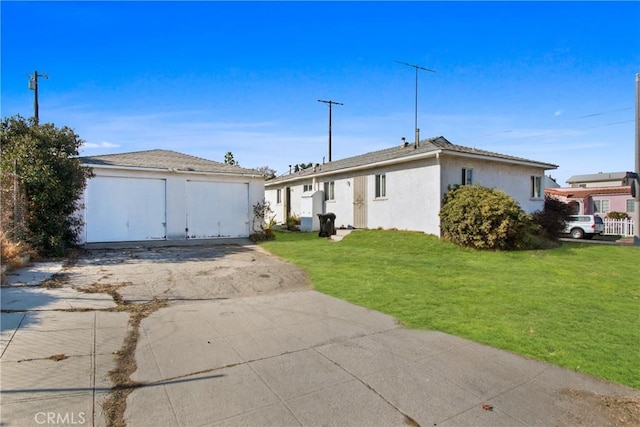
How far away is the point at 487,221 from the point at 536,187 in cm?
821

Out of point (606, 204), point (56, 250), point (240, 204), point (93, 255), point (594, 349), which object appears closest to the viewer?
point (594, 349)

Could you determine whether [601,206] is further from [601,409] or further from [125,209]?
[125,209]

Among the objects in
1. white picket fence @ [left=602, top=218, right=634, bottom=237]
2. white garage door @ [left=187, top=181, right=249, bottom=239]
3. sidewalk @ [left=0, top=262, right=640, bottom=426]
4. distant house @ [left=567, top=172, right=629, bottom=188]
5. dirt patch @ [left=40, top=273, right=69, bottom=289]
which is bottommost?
sidewalk @ [left=0, top=262, right=640, bottom=426]

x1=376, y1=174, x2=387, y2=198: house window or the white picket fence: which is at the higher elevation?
x1=376, y1=174, x2=387, y2=198: house window

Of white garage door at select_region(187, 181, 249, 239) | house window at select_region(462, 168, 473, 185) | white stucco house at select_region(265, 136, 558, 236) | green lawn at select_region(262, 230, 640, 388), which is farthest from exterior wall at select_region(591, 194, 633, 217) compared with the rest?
white garage door at select_region(187, 181, 249, 239)

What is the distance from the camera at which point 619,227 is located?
874 inches

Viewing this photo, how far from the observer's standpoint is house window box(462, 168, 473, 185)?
14914 millimetres

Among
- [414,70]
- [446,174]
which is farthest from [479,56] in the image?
[446,174]

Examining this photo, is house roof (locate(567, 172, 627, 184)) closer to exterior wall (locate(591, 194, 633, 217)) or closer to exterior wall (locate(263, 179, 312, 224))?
exterior wall (locate(591, 194, 633, 217))

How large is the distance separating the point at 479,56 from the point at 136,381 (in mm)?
15259

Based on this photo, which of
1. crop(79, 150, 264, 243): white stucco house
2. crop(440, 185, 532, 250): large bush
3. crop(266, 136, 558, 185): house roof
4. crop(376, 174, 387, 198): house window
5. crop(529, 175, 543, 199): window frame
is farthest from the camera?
crop(529, 175, 543, 199): window frame

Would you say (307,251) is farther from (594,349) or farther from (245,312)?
(594,349)

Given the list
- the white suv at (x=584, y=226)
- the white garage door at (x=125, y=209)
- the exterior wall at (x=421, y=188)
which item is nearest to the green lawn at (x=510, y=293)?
the exterior wall at (x=421, y=188)

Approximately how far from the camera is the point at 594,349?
4121 millimetres
